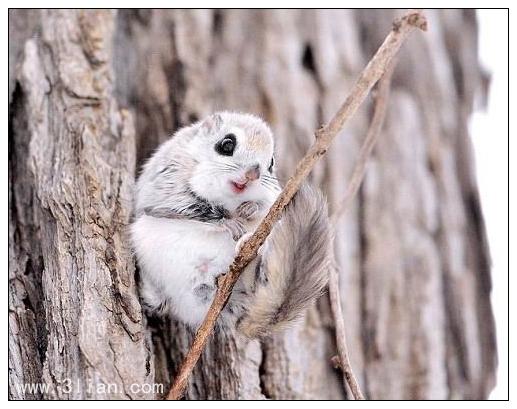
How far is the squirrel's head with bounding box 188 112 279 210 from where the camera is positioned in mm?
1442

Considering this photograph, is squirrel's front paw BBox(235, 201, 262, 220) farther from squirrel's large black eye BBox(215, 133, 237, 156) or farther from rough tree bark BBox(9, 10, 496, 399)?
rough tree bark BBox(9, 10, 496, 399)

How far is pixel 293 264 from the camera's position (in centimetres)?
135

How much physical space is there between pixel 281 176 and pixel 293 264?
2.24 ft

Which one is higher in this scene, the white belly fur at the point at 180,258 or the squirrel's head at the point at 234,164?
the squirrel's head at the point at 234,164

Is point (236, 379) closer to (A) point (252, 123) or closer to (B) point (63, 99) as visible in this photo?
(A) point (252, 123)

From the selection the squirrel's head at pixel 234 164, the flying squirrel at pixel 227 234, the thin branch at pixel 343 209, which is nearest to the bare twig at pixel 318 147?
the flying squirrel at pixel 227 234

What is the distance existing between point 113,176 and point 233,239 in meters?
0.35

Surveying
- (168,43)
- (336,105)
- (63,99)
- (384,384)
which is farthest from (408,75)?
(63,99)

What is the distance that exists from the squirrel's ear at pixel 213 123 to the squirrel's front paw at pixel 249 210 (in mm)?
191

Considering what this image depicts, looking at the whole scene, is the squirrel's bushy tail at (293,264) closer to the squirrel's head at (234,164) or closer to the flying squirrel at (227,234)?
the flying squirrel at (227,234)

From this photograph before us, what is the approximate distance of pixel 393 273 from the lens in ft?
7.78

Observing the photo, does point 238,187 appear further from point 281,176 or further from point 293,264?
point 281,176

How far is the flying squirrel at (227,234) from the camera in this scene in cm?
135

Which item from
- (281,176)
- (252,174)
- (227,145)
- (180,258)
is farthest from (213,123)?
(281,176)
